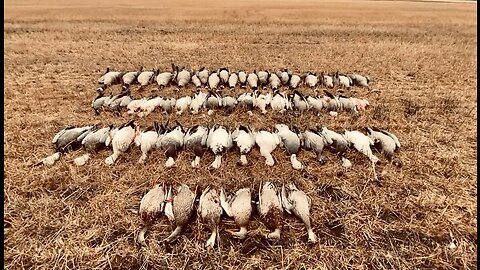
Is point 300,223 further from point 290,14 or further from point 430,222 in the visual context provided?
point 290,14

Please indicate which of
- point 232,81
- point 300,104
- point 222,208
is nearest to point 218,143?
point 222,208

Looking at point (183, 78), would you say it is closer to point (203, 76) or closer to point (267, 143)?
point (203, 76)

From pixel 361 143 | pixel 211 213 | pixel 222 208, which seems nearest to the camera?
pixel 211 213

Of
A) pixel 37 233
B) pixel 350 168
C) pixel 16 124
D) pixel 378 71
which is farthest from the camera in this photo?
pixel 378 71

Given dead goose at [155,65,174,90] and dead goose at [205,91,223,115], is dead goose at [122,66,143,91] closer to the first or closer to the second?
dead goose at [155,65,174,90]

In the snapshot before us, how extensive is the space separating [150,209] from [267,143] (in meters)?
1.89

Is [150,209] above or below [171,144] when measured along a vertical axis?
below

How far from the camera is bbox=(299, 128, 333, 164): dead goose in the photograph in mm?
4719

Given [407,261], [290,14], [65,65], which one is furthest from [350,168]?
[290,14]

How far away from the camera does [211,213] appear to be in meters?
3.44

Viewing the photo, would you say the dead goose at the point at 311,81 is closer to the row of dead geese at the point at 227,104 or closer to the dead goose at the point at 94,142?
the row of dead geese at the point at 227,104

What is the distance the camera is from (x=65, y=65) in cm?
919

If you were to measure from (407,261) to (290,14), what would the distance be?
20.3 metres

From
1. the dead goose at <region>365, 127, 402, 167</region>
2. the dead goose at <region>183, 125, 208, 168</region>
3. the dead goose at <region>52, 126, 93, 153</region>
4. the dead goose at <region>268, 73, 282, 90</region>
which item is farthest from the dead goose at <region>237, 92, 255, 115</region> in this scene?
the dead goose at <region>52, 126, 93, 153</region>
